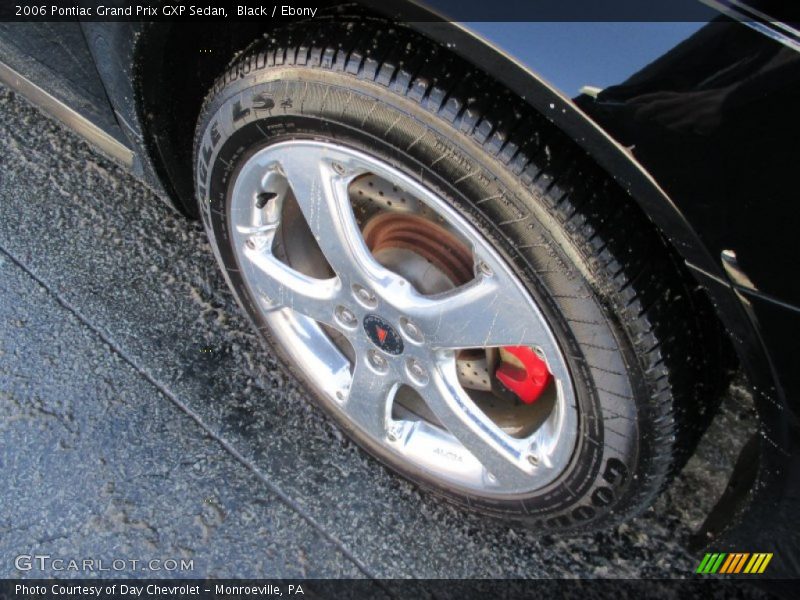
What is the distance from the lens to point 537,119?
1.19m

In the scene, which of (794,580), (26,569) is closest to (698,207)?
(794,580)

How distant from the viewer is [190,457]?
1850 mm

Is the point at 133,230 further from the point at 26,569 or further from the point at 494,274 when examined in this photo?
the point at 494,274

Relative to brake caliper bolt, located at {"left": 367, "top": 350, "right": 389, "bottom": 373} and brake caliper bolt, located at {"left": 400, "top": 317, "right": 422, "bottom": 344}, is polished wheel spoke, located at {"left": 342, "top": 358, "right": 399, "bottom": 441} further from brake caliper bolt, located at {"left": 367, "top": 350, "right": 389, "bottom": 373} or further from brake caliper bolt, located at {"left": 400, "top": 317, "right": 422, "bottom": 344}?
brake caliper bolt, located at {"left": 400, "top": 317, "right": 422, "bottom": 344}

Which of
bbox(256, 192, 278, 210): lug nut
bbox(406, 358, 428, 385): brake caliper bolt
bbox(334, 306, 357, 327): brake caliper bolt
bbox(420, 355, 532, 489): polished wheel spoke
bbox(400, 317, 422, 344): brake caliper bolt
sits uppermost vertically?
bbox(256, 192, 278, 210): lug nut

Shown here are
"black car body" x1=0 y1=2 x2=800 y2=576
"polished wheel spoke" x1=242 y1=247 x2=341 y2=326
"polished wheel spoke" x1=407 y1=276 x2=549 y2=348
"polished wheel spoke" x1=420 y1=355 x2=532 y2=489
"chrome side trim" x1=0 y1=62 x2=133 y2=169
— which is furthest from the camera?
"chrome side trim" x1=0 y1=62 x2=133 y2=169

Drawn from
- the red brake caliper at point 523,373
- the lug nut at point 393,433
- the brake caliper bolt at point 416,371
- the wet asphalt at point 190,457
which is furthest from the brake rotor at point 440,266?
the wet asphalt at point 190,457

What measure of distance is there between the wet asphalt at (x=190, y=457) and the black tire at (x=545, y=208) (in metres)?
0.41

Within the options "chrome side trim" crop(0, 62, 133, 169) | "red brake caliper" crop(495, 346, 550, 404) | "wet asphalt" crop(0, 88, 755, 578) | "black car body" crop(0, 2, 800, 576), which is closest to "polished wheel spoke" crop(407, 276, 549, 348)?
"red brake caliper" crop(495, 346, 550, 404)

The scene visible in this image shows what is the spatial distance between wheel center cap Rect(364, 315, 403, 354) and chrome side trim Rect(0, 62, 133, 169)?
0.75 meters

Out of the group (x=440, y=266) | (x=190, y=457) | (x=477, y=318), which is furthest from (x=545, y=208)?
(x=190, y=457)

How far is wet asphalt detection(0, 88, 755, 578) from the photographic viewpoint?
1715 millimetres

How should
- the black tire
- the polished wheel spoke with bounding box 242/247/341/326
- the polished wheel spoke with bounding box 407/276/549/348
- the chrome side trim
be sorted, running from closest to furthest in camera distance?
1. the black tire
2. the polished wheel spoke with bounding box 407/276/549/348
3. the polished wheel spoke with bounding box 242/247/341/326
4. the chrome side trim

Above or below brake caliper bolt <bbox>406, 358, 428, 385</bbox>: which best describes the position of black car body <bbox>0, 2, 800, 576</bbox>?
above
